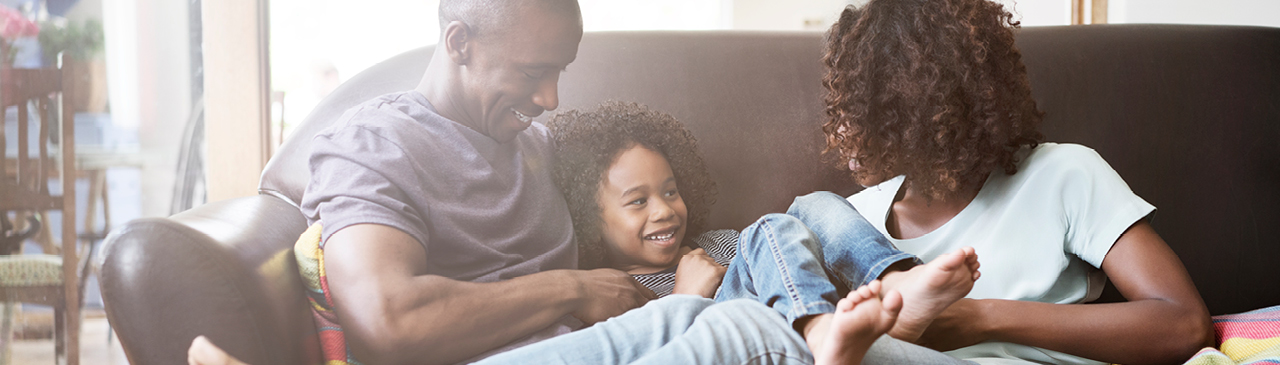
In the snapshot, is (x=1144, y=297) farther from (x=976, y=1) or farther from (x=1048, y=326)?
(x=976, y=1)

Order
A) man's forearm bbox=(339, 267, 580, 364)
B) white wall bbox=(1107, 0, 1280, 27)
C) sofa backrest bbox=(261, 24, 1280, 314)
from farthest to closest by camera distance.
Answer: white wall bbox=(1107, 0, 1280, 27), sofa backrest bbox=(261, 24, 1280, 314), man's forearm bbox=(339, 267, 580, 364)

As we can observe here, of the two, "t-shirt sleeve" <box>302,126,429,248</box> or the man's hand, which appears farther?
the man's hand

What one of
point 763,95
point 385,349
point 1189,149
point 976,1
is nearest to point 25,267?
point 385,349

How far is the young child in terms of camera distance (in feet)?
2.39

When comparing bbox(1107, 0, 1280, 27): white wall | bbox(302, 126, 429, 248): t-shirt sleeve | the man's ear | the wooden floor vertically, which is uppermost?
bbox(1107, 0, 1280, 27): white wall

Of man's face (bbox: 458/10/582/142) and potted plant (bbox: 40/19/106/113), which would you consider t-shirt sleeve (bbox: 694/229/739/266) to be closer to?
man's face (bbox: 458/10/582/142)

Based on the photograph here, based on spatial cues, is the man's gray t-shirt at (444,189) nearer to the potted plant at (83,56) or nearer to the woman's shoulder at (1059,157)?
the potted plant at (83,56)

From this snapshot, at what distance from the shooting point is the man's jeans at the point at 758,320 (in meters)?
0.63

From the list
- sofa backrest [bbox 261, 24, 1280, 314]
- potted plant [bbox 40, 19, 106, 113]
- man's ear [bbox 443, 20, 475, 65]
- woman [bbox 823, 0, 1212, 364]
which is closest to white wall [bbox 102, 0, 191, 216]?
potted plant [bbox 40, 19, 106, 113]

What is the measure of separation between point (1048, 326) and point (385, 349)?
2.31 feet

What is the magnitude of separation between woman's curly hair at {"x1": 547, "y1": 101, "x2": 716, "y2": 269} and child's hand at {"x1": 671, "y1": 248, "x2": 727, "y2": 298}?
1.7 inches

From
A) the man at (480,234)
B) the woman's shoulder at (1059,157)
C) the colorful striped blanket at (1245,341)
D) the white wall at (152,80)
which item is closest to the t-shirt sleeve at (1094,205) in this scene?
the woman's shoulder at (1059,157)

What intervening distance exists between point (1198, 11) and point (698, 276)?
1183 mm

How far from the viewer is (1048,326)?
2.54 ft
